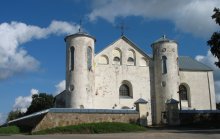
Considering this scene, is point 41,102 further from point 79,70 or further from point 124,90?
point 79,70

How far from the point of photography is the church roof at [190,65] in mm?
52725

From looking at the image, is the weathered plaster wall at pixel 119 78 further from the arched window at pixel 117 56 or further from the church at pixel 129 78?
the arched window at pixel 117 56

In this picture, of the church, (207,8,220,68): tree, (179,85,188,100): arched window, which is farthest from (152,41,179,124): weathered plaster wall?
(207,8,220,68): tree

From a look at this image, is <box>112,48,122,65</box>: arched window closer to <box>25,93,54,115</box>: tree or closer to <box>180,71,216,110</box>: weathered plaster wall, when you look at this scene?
<box>180,71,216,110</box>: weathered plaster wall

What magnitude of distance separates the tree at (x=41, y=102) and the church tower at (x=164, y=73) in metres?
27.0

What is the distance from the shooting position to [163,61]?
49344 millimetres

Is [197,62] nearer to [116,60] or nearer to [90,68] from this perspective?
[116,60]

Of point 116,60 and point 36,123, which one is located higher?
point 116,60

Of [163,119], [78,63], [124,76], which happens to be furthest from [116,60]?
[163,119]

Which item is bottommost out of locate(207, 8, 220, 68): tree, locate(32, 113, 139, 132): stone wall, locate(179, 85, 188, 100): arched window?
locate(32, 113, 139, 132): stone wall

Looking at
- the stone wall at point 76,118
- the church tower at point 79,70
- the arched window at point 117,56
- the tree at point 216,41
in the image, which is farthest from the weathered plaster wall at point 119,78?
the tree at point 216,41

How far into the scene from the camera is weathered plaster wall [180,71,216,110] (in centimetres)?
5165

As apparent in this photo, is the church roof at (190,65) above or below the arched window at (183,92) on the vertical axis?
above

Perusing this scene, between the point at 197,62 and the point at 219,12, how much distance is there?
80.8 ft
